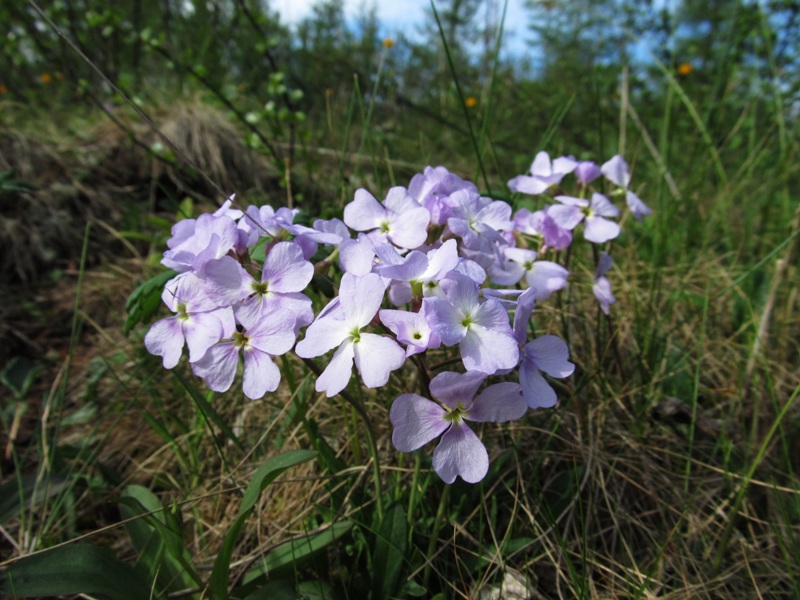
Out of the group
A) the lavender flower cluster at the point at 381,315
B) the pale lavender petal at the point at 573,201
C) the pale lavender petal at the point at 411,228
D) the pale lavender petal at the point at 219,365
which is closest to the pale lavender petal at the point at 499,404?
the lavender flower cluster at the point at 381,315

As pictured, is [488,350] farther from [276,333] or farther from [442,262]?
[276,333]

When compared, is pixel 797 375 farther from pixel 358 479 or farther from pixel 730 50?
pixel 730 50

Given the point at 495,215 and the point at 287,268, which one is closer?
the point at 287,268

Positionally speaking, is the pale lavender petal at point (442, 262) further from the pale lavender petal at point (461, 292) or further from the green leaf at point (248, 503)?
the green leaf at point (248, 503)

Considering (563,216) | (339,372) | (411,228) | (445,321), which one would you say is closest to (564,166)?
(563,216)

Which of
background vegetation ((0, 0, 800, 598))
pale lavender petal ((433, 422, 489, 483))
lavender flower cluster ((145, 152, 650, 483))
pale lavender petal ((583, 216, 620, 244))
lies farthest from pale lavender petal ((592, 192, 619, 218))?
pale lavender petal ((433, 422, 489, 483))

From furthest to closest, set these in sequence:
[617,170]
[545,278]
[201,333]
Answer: [617,170]
[545,278]
[201,333]

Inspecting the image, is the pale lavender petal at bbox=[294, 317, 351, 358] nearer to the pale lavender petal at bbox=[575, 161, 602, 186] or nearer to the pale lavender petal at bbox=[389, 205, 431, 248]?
the pale lavender petal at bbox=[389, 205, 431, 248]
